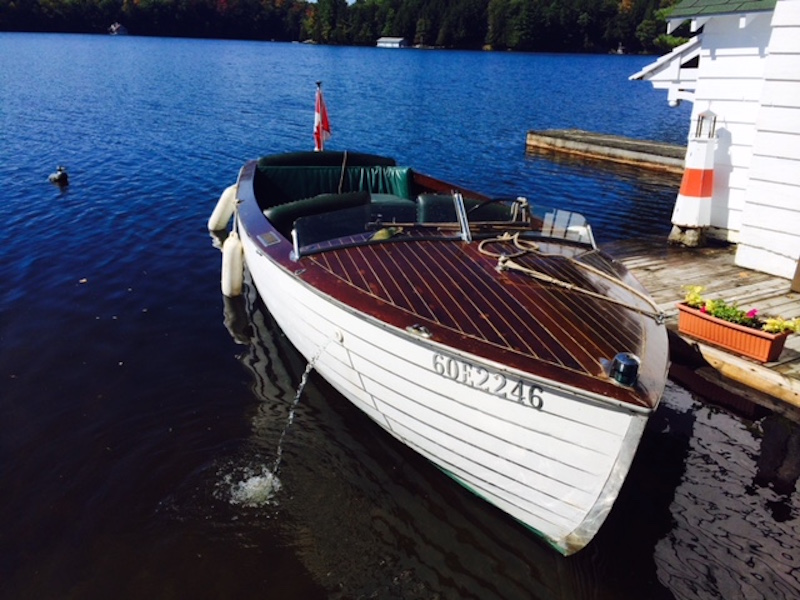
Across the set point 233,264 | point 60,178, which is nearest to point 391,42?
point 60,178

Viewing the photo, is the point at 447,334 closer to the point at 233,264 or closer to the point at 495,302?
the point at 495,302

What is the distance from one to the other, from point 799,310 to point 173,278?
10.3 meters

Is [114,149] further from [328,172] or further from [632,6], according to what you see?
[632,6]

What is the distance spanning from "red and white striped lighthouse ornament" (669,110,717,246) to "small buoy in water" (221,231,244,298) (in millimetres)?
8087

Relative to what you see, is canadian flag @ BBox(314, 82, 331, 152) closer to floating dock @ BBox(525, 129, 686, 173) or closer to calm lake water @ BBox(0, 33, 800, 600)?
calm lake water @ BBox(0, 33, 800, 600)

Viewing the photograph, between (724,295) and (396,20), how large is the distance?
126m

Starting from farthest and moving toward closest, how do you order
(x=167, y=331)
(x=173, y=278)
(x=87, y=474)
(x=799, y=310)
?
(x=173, y=278), (x=167, y=331), (x=799, y=310), (x=87, y=474)

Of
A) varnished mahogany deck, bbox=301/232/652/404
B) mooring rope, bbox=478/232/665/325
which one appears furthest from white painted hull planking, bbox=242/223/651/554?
mooring rope, bbox=478/232/665/325

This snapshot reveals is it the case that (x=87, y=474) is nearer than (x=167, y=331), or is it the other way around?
(x=87, y=474)

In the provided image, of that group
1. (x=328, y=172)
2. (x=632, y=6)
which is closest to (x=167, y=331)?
(x=328, y=172)

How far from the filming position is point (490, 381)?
4605 mm

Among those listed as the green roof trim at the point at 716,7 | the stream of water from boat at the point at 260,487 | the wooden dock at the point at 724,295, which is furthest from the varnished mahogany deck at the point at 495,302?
the green roof trim at the point at 716,7

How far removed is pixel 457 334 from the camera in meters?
4.94

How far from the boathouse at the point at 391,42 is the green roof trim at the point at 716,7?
117 metres
